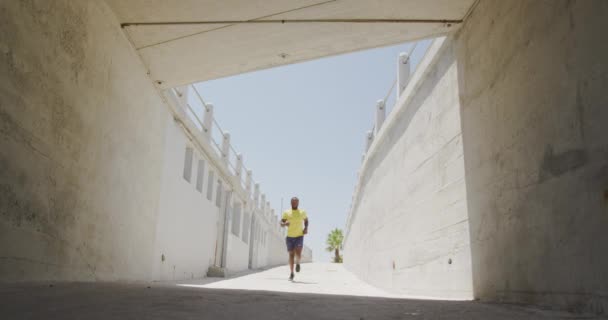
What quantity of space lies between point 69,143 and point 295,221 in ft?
20.5

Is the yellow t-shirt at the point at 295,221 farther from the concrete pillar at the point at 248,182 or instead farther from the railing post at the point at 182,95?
the concrete pillar at the point at 248,182

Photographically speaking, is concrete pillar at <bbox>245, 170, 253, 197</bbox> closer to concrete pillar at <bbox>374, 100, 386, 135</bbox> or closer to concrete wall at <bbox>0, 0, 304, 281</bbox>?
concrete pillar at <bbox>374, 100, 386, 135</bbox>

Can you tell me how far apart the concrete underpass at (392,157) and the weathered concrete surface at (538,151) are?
18 millimetres

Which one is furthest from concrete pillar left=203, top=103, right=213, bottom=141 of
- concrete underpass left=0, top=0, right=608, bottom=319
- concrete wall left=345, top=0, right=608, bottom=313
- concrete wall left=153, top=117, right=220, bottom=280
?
concrete wall left=345, top=0, right=608, bottom=313

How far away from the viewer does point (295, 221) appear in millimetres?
11039

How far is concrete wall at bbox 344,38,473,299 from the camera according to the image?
659 cm

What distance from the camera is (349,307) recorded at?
3861mm

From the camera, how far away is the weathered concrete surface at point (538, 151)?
3.63m

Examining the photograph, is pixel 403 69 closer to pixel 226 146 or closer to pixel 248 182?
pixel 226 146

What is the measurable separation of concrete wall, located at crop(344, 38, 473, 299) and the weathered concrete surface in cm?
48

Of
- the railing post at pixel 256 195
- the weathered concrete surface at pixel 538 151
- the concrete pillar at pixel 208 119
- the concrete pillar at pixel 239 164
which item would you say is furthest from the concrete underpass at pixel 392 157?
the railing post at pixel 256 195

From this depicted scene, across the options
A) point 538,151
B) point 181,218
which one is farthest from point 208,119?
point 538,151

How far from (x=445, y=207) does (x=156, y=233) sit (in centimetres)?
526

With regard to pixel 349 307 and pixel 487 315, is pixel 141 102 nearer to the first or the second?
pixel 349 307
